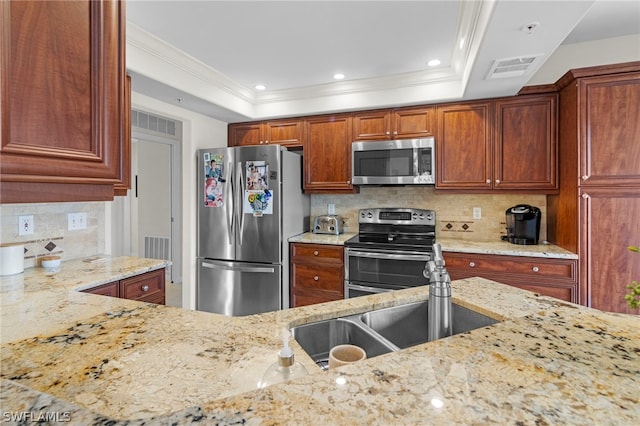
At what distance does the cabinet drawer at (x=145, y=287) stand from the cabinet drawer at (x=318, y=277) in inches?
52.2

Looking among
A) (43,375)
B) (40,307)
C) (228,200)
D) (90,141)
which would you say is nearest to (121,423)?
(43,375)

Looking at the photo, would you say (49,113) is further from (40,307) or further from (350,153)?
(350,153)

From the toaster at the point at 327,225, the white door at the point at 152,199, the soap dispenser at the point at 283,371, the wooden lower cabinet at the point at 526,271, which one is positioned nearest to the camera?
the soap dispenser at the point at 283,371

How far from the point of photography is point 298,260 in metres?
3.19

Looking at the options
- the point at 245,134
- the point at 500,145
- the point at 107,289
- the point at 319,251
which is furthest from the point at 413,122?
the point at 107,289

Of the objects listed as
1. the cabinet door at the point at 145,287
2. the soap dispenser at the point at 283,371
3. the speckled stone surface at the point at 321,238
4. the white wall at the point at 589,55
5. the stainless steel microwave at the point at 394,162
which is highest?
the white wall at the point at 589,55

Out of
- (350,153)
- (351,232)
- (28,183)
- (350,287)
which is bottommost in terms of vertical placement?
(350,287)

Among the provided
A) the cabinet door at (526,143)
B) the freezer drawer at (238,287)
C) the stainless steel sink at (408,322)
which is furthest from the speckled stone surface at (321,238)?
the stainless steel sink at (408,322)

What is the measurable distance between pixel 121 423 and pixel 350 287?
8.70 feet

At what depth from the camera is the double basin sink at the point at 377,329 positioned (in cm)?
105

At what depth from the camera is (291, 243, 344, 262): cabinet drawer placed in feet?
10.1

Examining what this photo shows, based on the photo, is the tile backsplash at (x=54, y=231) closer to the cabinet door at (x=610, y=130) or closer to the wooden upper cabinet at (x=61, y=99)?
the wooden upper cabinet at (x=61, y=99)

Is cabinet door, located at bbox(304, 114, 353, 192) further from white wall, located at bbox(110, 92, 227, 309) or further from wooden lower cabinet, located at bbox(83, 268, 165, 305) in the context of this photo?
wooden lower cabinet, located at bbox(83, 268, 165, 305)

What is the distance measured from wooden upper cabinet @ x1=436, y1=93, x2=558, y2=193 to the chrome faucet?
2.12 m
